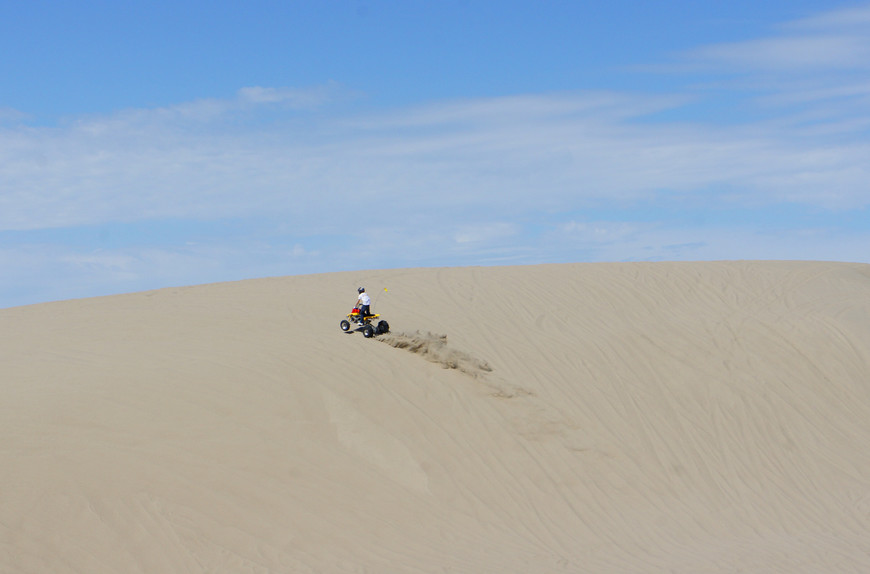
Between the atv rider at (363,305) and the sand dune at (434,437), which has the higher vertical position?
the atv rider at (363,305)

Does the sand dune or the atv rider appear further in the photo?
the atv rider

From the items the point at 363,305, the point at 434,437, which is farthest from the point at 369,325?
the point at 434,437

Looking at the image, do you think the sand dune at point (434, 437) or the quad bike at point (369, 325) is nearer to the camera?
the sand dune at point (434, 437)

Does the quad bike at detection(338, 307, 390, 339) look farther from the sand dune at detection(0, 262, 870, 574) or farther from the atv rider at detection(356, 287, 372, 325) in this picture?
the sand dune at detection(0, 262, 870, 574)

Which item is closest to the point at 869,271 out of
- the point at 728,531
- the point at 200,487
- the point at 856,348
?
the point at 856,348

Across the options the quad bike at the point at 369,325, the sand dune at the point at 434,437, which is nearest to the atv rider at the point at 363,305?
the quad bike at the point at 369,325

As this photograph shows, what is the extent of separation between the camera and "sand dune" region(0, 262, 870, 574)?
8.52m

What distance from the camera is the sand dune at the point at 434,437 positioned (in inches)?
336

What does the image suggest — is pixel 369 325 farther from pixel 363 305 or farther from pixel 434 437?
pixel 434 437

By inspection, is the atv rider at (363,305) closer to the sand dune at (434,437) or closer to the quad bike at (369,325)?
the quad bike at (369,325)

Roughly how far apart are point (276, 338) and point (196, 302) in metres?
4.87

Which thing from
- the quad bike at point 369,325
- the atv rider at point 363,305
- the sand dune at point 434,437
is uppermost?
the atv rider at point 363,305

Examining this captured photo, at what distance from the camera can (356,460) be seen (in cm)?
1023

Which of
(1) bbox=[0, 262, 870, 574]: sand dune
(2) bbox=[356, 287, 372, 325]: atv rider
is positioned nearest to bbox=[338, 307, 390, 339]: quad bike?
(2) bbox=[356, 287, 372, 325]: atv rider
